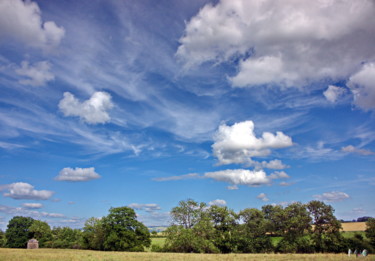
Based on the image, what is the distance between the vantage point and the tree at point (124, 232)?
69.1m

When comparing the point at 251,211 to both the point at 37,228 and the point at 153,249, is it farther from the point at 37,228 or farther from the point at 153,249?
the point at 37,228

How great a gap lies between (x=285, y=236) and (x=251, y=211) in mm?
10323

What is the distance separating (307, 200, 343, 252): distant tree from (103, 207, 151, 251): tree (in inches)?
1580

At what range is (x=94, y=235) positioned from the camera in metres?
78.0

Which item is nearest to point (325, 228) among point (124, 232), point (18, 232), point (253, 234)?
point (253, 234)

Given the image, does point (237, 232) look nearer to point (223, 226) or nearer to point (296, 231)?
point (223, 226)

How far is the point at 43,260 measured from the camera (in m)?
34.8

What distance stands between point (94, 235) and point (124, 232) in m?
13.3

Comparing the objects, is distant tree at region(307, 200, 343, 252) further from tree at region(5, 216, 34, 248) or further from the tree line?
tree at region(5, 216, 34, 248)

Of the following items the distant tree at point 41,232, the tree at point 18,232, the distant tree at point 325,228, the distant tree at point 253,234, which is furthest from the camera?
the tree at point 18,232

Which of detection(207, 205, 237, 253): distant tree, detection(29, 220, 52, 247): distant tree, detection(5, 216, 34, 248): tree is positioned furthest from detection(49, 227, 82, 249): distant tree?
detection(207, 205, 237, 253): distant tree

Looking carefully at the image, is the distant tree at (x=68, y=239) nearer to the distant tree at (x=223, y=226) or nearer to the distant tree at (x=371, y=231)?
the distant tree at (x=223, y=226)

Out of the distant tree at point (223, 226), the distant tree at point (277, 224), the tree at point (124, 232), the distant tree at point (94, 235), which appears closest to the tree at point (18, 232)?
the distant tree at point (94, 235)

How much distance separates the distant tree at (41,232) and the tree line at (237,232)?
86.3 ft
